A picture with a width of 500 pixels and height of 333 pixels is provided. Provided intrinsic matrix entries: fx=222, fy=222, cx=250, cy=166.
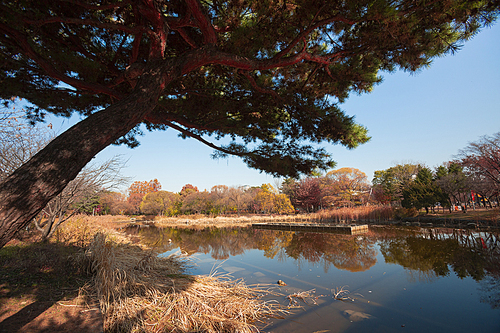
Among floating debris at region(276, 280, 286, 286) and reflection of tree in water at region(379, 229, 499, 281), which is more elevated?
reflection of tree in water at region(379, 229, 499, 281)

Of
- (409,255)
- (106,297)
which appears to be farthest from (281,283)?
(409,255)

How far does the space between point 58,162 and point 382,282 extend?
17.9ft

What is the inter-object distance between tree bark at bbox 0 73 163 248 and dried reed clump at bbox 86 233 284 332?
1983 millimetres

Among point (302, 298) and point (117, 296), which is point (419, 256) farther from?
point (117, 296)

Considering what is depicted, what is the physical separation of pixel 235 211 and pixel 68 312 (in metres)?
30.2

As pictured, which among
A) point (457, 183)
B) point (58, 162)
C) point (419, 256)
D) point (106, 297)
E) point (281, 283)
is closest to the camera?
point (58, 162)

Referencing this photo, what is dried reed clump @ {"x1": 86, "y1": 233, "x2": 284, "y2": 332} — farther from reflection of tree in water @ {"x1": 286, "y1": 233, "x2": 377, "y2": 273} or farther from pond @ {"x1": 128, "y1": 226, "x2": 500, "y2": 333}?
reflection of tree in water @ {"x1": 286, "y1": 233, "x2": 377, "y2": 273}

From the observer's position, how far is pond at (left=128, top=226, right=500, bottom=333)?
9.70 ft

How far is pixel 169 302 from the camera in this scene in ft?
10.1

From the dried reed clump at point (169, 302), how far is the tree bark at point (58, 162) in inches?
78.1

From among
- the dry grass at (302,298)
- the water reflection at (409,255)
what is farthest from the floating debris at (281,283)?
the water reflection at (409,255)

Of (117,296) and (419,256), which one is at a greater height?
(117,296)

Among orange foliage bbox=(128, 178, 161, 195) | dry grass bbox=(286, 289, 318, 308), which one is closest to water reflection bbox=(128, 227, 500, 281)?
dry grass bbox=(286, 289, 318, 308)

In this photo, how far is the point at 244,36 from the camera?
2.91 meters
